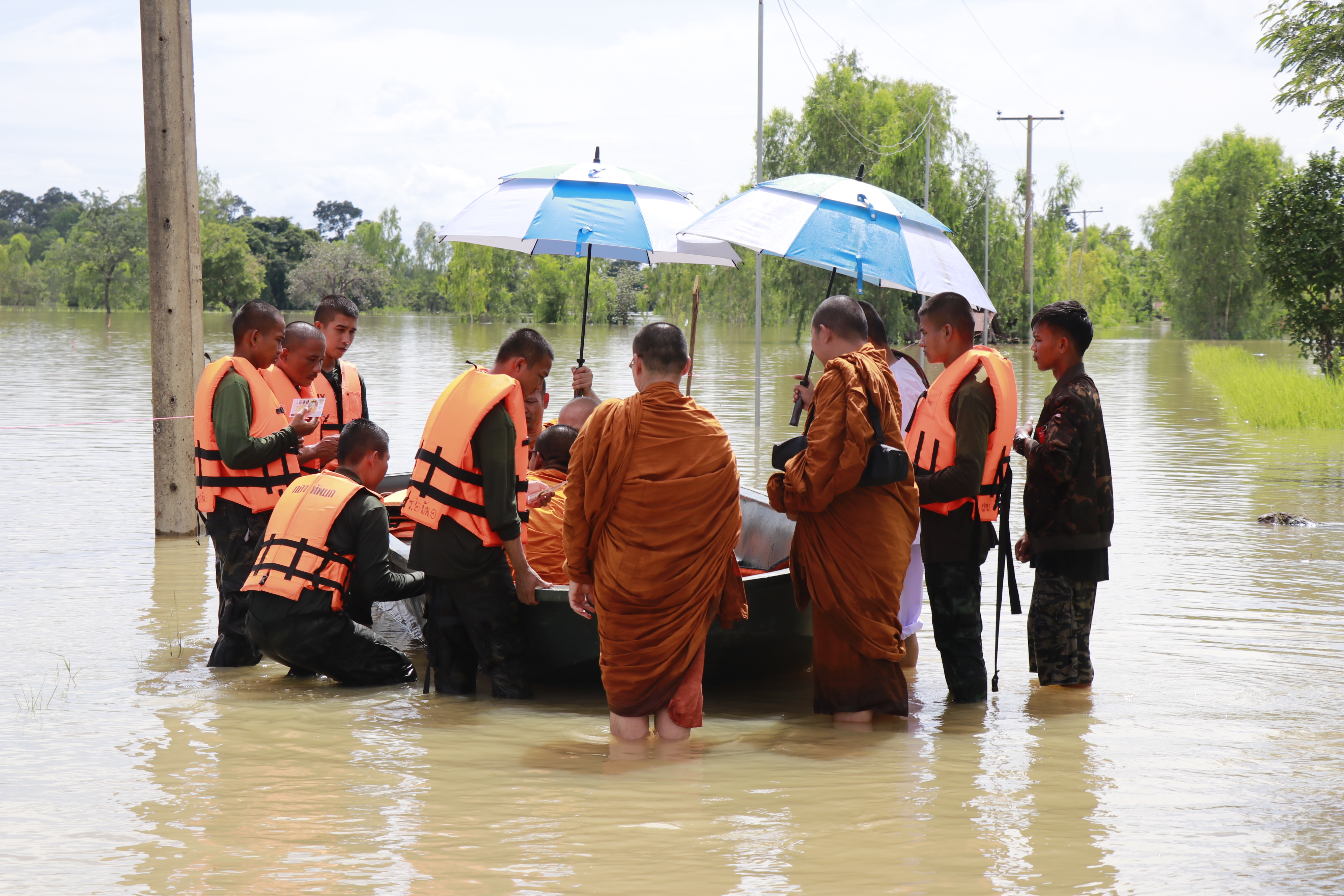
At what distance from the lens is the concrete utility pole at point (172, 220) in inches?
341

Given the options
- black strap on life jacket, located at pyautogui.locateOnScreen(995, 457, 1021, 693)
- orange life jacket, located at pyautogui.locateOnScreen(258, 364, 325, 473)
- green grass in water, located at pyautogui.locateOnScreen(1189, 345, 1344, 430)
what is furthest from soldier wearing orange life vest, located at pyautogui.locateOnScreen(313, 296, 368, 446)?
green grass in water, located at pyautogui.locateOnScreen(1189, 345, 1344, 430)

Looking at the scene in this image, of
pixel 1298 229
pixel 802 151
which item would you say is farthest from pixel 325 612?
pixel 802 151

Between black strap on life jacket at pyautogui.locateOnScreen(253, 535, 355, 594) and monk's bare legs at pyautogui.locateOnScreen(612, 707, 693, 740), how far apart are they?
1552mm

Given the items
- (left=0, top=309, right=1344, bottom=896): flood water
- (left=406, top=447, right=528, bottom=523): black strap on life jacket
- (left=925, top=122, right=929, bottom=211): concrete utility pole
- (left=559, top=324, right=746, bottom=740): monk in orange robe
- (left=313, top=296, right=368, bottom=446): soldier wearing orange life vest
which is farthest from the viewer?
(left=925, top=122, right=929, bottom=211): concrete utility pole

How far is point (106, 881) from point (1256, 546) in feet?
27.9

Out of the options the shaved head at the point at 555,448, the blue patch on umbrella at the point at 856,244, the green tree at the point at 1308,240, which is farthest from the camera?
the green tree at the point at 1308,240

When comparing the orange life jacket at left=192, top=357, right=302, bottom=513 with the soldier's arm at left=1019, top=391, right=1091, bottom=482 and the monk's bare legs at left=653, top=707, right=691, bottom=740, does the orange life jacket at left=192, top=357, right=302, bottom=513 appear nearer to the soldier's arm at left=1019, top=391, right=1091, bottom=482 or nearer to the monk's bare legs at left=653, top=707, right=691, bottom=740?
the monk's bare legs at left=653, top=707, right=691, bottom=740

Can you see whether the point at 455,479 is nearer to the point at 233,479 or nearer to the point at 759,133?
the point at 233,479

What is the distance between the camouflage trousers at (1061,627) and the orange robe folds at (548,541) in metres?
2.19

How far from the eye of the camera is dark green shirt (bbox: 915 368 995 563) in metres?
4.82

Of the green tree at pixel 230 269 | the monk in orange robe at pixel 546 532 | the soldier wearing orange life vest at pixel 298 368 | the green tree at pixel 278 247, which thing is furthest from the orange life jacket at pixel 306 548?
the green tree at pixel 278 247

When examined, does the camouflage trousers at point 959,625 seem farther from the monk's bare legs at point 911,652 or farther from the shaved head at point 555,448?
the shaved head at point 555,448

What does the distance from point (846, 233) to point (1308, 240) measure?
1511 centimetres

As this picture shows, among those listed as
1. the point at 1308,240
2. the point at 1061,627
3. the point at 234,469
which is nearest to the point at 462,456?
the point at 234,469
